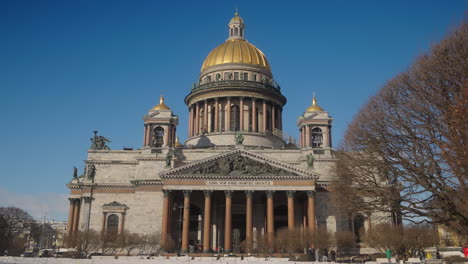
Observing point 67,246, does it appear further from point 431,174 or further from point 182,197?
point 431,174

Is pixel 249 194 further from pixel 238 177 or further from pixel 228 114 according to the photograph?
pixel 228 114

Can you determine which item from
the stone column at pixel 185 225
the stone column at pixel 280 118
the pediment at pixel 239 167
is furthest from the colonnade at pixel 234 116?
the stone column at pixel 185 225

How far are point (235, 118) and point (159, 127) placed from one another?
42.2 feet

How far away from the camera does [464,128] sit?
21.6 meters

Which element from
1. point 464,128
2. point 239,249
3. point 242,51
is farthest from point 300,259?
point 242,51

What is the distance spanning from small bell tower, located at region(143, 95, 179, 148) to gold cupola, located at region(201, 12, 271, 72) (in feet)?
51.6

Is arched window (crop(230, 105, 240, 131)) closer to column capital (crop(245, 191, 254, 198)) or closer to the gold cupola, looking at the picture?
the gold cupola

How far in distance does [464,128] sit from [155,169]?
138 feet

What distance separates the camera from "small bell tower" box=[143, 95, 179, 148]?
196 ft

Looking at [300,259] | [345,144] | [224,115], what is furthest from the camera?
[224,115]

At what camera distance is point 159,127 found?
60656mm

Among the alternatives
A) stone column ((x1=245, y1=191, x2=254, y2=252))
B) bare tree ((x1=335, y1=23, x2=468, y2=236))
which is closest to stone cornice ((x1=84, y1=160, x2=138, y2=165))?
stone column ((x1=245, y1=191, x2=254, y2=252))

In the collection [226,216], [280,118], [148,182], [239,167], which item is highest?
[280,118]

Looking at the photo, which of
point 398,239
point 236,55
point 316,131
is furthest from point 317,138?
point 398,239
